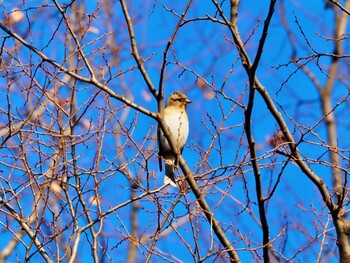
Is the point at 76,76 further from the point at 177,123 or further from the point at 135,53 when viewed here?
the point at 177,123

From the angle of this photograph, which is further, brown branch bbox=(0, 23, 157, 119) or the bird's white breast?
the bird's white breast

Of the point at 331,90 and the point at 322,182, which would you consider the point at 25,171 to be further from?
the point at 331,90

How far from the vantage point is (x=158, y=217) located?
420 cm

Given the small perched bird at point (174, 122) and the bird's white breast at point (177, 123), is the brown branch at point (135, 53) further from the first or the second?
the bird's white breast at point (177, 123)

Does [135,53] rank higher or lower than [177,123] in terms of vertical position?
lower

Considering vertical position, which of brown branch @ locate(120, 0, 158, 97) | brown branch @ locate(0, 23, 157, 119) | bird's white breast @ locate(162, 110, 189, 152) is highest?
bird's white breast @ locate(162, 110, 189, 152)

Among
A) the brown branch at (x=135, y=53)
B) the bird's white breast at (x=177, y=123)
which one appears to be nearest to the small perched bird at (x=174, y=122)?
the bird's white breast at (x=177, y=123)

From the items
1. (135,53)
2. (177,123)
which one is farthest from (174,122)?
(135,53)

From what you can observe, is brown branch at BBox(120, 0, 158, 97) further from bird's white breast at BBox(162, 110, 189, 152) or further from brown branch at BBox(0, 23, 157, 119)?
bird's white breast at BBox(162, 110, 189, 152)

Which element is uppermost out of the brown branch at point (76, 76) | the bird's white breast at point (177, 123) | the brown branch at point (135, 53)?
the bird's white breast at point (177, 123)

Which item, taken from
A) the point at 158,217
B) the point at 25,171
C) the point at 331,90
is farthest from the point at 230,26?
the point at 331,90

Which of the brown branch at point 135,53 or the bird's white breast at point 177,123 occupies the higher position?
the bird's white breast at point 177,123

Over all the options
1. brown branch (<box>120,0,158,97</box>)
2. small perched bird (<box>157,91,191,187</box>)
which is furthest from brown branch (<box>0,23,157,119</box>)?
small perched bird (<box>157,91,191,187</box>)

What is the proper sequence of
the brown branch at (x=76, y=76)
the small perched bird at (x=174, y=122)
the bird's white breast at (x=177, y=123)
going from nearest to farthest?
the brown branch at (x=76, y=76), the small perched bird at (x=174, y=122), the bird's white breast at (x=177, y=123)
